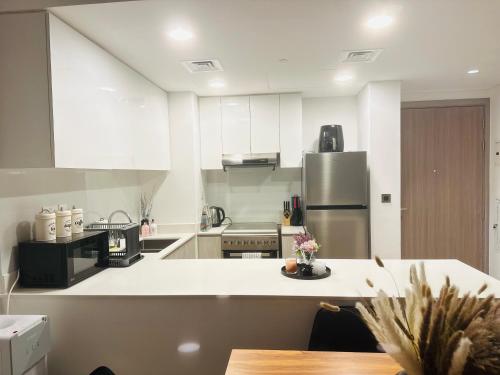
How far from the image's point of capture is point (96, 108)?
6.70ft

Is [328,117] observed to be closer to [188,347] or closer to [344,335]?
[344,335]


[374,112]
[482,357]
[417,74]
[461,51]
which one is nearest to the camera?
[482,357]

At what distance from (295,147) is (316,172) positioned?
50 centimetres

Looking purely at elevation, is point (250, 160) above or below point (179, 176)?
above

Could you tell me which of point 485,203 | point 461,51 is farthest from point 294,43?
point 485,203

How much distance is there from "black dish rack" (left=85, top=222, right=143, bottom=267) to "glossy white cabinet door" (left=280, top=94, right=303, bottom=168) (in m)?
1.93

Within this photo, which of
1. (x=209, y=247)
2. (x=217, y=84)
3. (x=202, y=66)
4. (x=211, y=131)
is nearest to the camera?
(x=202, y=66)

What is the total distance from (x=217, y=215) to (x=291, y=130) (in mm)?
1359

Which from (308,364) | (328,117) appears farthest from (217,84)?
(308,364)

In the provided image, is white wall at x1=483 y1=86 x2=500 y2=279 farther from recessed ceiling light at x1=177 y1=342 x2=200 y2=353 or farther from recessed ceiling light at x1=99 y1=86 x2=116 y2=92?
recessed ceiling light at x1=99 y1=86 x2=116 y2=92

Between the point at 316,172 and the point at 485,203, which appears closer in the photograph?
the point at 316,172

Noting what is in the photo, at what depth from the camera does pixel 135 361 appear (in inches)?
67.7

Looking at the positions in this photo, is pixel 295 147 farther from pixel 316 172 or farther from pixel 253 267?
pixel 253 267

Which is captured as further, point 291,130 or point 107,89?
point 291,130
